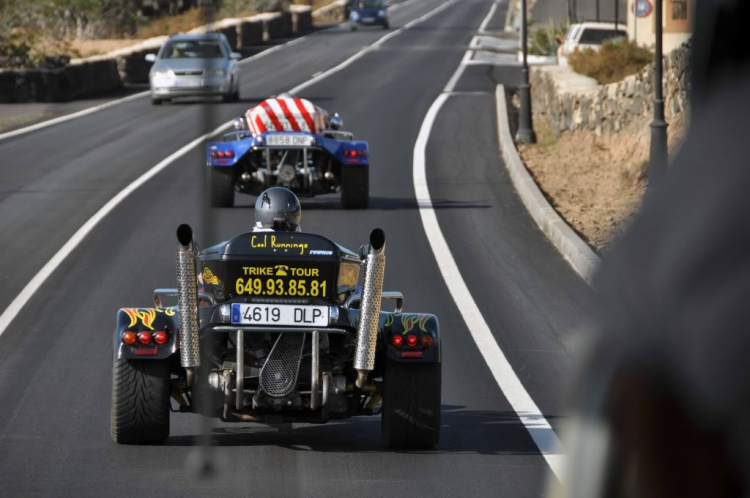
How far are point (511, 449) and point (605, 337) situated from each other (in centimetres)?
825

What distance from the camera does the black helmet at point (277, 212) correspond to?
9359 mm

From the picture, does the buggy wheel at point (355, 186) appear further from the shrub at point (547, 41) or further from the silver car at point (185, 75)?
the shrub at point (547, 41)

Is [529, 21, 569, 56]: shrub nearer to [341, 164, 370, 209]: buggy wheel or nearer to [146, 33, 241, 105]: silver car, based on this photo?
[146, 33, 241, 105]: silver car

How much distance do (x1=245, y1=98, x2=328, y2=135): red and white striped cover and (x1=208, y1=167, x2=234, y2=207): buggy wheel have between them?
95 cm

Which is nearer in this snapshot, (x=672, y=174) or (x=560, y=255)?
(x=672, y=174)

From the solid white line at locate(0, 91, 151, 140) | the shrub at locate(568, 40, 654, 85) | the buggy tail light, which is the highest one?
the shrub at locate(568, 40, 654, 85)

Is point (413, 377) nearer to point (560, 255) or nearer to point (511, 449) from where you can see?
point (511, 449)

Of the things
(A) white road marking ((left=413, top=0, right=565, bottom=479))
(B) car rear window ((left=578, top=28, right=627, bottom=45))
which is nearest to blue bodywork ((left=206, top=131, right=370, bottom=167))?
(A) white road marking ((left=413, top=0, right=565, bottom=479))

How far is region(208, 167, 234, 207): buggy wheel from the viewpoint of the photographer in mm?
20281

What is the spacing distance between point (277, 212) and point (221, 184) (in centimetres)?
1125

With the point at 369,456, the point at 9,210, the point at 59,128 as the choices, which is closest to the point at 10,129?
the point at 59,128

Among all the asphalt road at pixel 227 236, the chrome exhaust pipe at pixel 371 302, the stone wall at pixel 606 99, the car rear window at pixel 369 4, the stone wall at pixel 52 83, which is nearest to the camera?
the chrome exhaust pipe at pixel 371 302

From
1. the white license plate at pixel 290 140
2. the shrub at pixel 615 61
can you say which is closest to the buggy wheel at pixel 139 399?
the white license plate at pixel 290 140

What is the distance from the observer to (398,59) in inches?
2213
